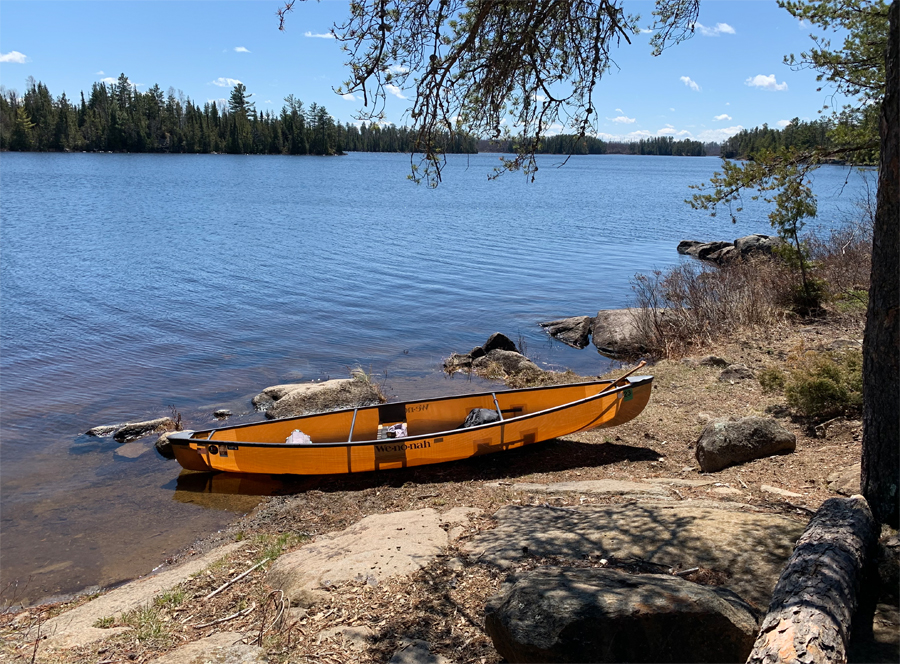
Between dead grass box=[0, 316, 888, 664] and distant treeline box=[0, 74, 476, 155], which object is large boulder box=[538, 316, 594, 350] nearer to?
dead grass box=[0, 316, 888, 664]

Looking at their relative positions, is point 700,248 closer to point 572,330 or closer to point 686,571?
point 572,330

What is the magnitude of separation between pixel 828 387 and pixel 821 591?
490 cm

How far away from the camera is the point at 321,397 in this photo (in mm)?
11461

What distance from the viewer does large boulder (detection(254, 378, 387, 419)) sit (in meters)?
11.2

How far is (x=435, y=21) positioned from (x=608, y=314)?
12.1 metres

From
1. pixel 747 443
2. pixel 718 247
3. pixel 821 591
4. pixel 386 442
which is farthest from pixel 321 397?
pixel 718 247

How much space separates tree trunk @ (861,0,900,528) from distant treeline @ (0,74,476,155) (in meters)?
106

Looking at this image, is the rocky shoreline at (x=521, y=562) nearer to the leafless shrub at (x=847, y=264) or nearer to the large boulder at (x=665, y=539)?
the large boulder at (x=665, y=539)

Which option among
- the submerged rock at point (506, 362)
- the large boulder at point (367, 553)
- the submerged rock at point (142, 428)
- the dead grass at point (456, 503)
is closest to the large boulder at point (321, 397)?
the submerged rock at point (142, 428)

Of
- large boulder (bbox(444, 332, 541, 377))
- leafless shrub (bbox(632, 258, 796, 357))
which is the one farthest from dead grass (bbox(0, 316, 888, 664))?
large boulder (bbox(444, 332, 541, 377))

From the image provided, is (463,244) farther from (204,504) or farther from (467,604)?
(467,604)

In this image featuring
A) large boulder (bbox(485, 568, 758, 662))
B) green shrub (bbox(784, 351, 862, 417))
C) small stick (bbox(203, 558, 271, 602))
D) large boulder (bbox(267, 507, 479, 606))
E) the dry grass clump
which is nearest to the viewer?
large boulder (bbox(485, 568, 758, 662))

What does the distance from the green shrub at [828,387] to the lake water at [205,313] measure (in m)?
4.60

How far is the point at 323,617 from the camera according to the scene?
14.7 feet
